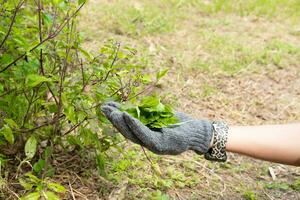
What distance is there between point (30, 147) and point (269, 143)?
103cm

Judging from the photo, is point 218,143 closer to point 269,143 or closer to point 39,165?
point 269,143

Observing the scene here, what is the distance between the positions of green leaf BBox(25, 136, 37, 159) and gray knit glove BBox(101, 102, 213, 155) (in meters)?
0.31

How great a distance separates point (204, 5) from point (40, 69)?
3.22 meters

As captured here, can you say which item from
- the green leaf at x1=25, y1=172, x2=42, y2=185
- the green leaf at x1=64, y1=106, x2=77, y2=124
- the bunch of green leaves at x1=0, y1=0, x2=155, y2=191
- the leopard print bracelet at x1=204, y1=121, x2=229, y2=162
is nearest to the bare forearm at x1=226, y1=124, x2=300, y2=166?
the leopard print bracelet at x1=204, y1=121, x2=229, y2=162

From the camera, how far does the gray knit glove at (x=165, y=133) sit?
1.80m

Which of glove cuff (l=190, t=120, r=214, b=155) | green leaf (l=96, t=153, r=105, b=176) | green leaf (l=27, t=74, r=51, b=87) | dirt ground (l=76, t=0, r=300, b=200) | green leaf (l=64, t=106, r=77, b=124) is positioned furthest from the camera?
dirt ground (l=76, t=0, r=300, b=200)

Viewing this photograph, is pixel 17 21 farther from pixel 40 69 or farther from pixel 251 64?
pixel 251 64

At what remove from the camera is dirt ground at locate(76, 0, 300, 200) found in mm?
2447

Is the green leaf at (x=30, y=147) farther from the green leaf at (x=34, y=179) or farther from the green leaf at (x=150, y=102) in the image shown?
the green leaf at (x=150, y=102)

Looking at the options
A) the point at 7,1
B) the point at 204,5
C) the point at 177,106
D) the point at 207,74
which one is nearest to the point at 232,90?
the point at 207,74

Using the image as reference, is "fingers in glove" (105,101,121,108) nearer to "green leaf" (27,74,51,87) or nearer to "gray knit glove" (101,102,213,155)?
"gray knit glove" (101,102,213,155)

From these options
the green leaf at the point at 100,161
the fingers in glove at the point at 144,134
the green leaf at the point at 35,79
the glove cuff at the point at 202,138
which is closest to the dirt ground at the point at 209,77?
the green leaf at the point at 100,161

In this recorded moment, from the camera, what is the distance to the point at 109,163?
2424mm

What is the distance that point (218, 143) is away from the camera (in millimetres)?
2107
